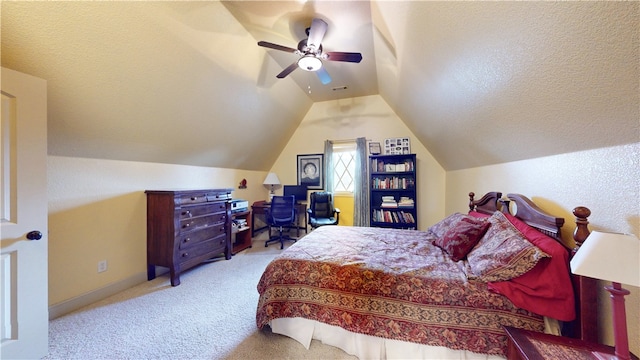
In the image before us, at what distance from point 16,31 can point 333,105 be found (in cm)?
382

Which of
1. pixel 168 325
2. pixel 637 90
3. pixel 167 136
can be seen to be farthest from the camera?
pixel 167 136

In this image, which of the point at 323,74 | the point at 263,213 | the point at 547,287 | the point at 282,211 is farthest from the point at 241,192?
the point at 547,287

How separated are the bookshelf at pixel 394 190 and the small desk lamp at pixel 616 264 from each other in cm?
280

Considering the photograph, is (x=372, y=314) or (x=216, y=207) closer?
(x=372, y=314)

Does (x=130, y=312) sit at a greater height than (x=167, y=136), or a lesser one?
lesser

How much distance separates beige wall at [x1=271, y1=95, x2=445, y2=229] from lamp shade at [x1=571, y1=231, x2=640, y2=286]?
10.6 feet

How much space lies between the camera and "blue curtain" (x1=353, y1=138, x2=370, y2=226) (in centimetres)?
407

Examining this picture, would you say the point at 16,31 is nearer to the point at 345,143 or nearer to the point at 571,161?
the point at 571,161

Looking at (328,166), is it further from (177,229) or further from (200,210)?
(177,229)

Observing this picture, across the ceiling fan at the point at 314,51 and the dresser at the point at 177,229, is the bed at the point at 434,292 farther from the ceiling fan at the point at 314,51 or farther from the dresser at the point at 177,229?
the ceiling fan at the point at 314,51

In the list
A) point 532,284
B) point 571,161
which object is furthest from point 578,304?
point 571,161

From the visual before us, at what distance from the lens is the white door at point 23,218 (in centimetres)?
129

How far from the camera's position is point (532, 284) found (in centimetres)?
117

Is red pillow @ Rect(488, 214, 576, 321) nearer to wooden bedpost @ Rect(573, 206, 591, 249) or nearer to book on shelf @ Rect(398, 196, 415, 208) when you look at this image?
wooden bedpost @ Rect(573, 206, 591, 249)
